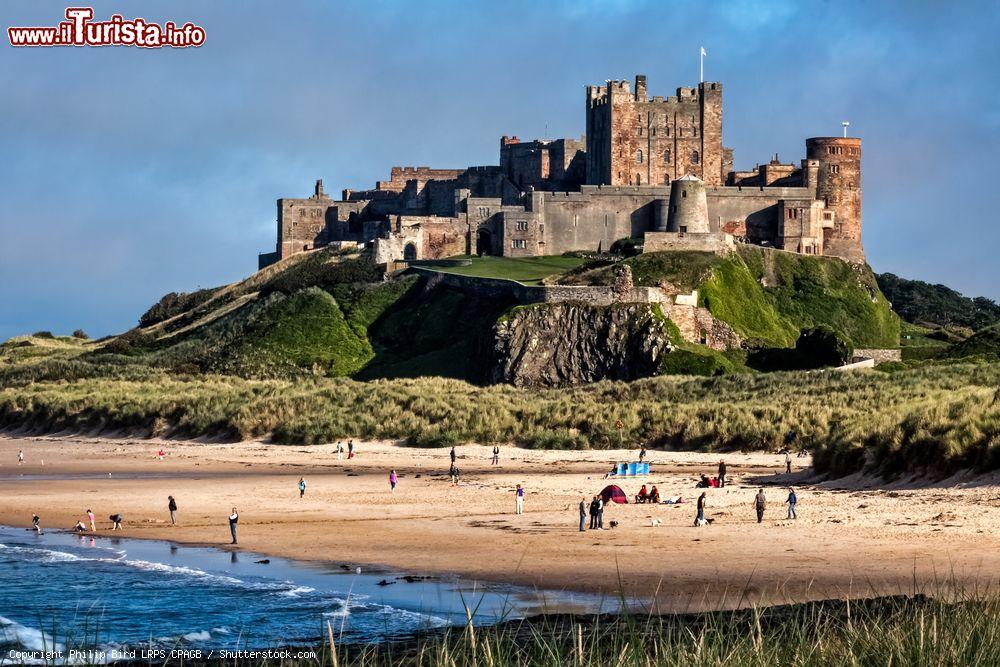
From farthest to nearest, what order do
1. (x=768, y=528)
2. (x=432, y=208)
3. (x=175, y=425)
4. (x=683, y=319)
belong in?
(x=432, y=208)
(x=683, y=319)
(x=175, y=425)
(x=768, y=528)

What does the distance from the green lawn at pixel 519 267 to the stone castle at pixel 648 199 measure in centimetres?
155

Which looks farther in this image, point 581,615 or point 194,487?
point 194,487

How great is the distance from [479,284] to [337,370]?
8153mm

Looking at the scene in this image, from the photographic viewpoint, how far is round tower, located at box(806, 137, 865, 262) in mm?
75250

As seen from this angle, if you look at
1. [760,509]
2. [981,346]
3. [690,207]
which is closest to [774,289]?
[690,207]

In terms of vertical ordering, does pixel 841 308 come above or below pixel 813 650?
above

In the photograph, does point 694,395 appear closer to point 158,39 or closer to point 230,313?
point 158,39

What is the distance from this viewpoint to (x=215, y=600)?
19406mm

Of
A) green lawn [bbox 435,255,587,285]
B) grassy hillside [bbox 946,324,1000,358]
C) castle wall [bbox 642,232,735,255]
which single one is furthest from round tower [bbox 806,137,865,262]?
green lawn [bbox 435,255,587,285]

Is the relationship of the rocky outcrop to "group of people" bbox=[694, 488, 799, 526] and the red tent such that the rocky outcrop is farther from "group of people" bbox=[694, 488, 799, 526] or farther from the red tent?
"group of people" bbox=[694, 488, 799, 526]

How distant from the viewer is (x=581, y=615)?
16438 millimetres

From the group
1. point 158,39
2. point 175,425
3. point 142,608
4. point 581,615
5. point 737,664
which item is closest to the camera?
point 737,664

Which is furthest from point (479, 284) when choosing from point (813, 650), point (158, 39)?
point (813, 650)

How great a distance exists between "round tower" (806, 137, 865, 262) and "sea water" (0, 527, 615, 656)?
2241 inches
